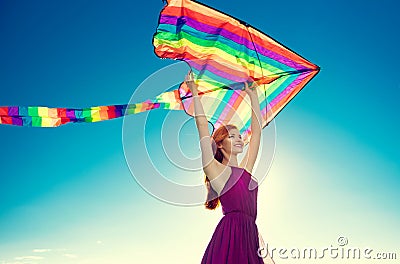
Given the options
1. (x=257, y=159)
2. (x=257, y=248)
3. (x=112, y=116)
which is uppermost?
(x=112, y=116)

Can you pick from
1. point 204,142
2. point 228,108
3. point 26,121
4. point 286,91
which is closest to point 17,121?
point 26,121

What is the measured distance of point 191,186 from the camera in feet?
13.3

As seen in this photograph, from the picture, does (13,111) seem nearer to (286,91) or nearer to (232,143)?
(232,143)

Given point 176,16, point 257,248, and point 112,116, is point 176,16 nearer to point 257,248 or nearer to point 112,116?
point 112,116

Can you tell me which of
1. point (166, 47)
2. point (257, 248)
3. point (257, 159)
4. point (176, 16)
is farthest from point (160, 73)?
point (257, 248)

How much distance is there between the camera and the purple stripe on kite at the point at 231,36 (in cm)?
380

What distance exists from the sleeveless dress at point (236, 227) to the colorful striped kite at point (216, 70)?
1176 millimetres

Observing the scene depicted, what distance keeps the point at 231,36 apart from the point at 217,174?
1.37 metres

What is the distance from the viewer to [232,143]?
3.90 meters

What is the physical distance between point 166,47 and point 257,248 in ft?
6.19

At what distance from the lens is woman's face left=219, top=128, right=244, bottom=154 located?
12.8ft

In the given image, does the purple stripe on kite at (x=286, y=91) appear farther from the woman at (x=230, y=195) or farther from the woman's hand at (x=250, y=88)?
the woman at (x=230, y=195)

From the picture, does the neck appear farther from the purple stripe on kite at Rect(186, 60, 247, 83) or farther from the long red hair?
the purple stripe on kite at Rect(186, 60, 247, 83)

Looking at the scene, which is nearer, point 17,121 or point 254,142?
point 254,142
